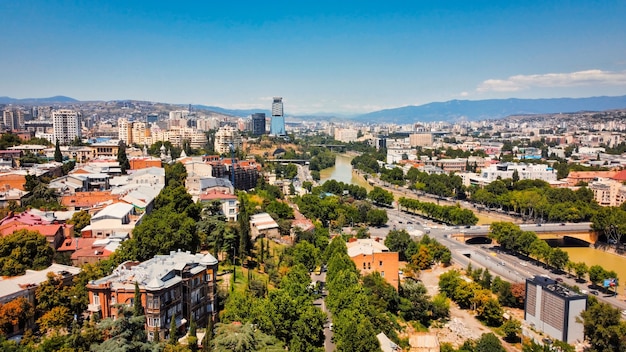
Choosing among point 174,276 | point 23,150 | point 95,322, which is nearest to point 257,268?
point 174,276

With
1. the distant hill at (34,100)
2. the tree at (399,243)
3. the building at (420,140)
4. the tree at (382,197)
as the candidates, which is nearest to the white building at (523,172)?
the tree at (382,197)

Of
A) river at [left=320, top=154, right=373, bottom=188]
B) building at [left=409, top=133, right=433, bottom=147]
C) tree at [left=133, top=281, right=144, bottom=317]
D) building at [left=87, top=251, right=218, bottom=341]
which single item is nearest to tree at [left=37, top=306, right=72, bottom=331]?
building at [left=87, top=251, right=218, bottom=341]

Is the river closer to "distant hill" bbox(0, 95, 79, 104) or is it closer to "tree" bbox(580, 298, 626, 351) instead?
"tree" bbox(580, 298, 626, 351)

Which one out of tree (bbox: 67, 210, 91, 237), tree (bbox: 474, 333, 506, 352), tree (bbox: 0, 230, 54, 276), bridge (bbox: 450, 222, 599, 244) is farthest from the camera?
bridge (bbox: 450, 222, 599, 244)

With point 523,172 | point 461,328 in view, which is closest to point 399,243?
point 461,328

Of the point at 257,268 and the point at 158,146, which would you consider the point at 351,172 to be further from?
the point at 257,268

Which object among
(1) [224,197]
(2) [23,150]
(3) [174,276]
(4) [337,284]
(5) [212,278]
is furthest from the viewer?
(2) [23,150]
